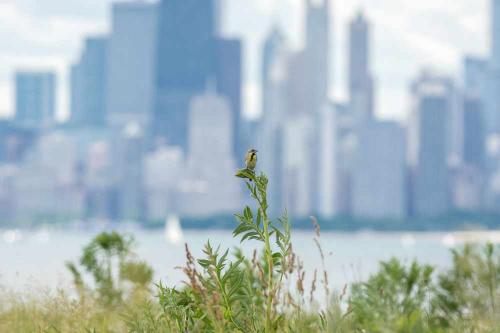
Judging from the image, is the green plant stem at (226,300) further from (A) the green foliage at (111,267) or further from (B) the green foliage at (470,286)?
(A) the green foliage at (111,267)

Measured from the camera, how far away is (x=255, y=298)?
650cm

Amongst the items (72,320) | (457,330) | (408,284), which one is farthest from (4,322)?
(408,284)

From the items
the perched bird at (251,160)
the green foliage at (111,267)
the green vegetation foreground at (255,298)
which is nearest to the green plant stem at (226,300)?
the green vegetation foreground at (255,298)

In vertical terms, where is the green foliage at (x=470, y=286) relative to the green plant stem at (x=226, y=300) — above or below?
below

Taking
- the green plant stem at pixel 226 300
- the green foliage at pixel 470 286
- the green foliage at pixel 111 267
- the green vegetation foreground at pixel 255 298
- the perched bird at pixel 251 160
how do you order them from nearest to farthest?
the perched bird at pixel 251 160
the green vegetation foreground at pixel 255 298
the green plant stem at pixel 226 300
the green foliage at pixel 470 286
the green foliage at pixel 111 267

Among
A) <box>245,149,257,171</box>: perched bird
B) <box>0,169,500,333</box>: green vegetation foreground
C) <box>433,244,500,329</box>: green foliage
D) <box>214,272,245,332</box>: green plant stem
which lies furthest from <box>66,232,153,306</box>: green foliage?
<box>245,149,257,171</box>: perched bird

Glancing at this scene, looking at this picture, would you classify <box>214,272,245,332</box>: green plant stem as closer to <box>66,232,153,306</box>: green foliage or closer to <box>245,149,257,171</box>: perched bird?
<box>245,149,257,171</box>: perched bird

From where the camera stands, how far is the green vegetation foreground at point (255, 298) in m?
4.51

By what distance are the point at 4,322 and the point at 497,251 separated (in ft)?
19.7

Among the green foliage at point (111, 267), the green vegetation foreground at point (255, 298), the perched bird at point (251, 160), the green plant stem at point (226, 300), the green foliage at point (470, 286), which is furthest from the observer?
the green foliage at point (111, 267)

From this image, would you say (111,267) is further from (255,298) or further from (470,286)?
(255,298)

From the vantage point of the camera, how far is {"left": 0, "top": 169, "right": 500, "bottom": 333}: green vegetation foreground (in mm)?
4508

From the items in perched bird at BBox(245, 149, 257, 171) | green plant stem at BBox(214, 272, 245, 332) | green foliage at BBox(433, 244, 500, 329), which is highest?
perched bird at BBox(245, 149, 257, 171)

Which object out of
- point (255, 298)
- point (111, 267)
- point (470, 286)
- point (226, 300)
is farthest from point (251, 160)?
point (111, 267)
